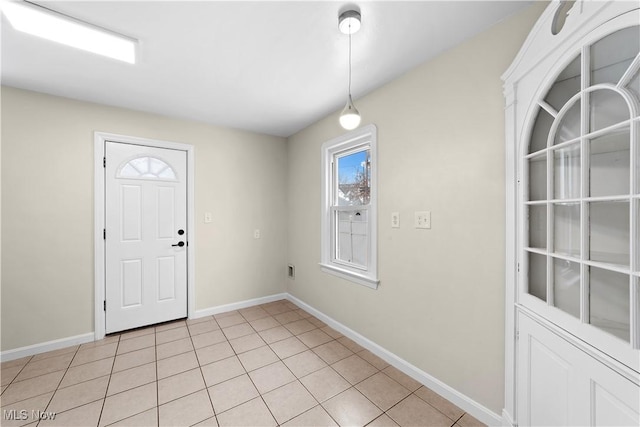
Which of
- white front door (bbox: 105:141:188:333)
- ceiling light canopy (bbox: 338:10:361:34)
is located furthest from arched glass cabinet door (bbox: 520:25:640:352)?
white front door (bbox: 105:141:188:333)

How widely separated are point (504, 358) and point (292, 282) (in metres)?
2.79

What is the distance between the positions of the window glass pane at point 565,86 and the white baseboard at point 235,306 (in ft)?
12.1

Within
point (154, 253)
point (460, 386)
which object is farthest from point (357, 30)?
point (154, 253)

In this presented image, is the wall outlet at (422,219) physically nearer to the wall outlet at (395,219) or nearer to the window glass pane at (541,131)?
the wall outlet at (395,219)

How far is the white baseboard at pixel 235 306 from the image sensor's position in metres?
3.30

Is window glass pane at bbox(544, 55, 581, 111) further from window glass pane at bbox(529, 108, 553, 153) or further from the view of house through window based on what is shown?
the view of house through window

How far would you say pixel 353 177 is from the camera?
9.61 ft

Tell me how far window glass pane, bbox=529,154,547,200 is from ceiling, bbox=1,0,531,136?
0.92 metres

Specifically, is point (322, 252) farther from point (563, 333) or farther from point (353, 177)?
point (563, 333)

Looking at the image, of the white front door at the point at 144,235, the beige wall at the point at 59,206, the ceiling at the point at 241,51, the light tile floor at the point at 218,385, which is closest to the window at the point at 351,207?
the ceiling at the point at 241,51

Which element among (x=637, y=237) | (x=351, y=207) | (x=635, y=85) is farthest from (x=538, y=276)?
(x=351, y=207)

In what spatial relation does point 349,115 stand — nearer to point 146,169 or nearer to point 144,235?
point 146,169

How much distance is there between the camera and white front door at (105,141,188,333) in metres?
2.81

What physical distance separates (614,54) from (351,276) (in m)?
2.31
